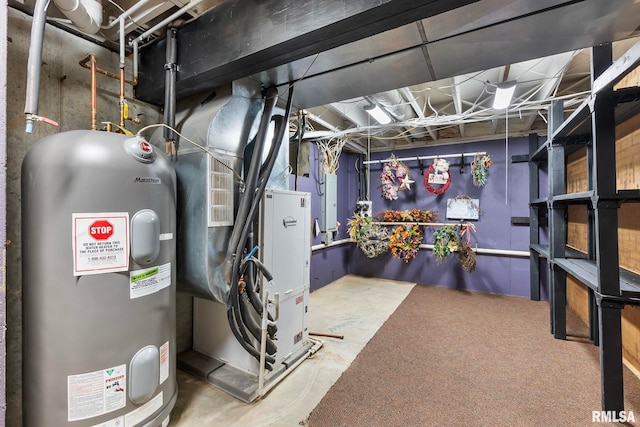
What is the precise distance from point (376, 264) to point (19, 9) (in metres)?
4.92

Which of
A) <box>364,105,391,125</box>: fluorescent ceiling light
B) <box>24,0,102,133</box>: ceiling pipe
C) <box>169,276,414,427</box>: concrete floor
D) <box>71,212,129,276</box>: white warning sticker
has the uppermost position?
<box>364,105,391,125</box>: fluorescent ceiling light

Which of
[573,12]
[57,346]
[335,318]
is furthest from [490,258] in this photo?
[57,346]

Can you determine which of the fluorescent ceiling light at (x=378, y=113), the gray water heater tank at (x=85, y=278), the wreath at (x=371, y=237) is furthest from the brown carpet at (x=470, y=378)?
the fluorescent ceiling light at (x=378, y=113)

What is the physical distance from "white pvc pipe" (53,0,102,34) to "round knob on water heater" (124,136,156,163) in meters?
0.67

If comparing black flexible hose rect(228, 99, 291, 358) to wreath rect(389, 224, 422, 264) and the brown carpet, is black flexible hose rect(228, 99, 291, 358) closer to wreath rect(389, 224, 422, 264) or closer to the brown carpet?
the brown carpet

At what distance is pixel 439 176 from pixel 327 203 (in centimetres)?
188

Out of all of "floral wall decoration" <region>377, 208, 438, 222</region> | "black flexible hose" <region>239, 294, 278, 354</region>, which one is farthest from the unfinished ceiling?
"floral wall decoration" <region>377, 208, 438, 222</region>

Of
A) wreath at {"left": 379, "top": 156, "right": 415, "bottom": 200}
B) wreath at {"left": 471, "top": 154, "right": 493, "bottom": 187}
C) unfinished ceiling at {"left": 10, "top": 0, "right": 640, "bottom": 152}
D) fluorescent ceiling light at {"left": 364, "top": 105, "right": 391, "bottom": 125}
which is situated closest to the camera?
unfinished ceiling at {"left": 10, "top": 0, "right": 640, "bottom": 152}

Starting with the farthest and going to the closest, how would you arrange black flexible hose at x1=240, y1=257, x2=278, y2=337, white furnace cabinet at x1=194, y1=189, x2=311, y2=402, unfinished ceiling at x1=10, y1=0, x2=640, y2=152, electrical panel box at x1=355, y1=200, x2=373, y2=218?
electrical panel box at x1=355, y1=200, x2=373, y2=218 → white furnace cabinet at x1=194, y1=189, x2=311, y2=402 → black flexible hose at x1=240, y1=257, x2=278, y2=337 → unfinished ceiling at x1=10, y1=0, x2=640, y2=152

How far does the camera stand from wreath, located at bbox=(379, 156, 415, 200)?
15.2 feet

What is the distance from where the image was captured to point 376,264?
504 centimetres

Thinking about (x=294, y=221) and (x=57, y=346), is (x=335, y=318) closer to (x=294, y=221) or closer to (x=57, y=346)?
(x=294, y=221)

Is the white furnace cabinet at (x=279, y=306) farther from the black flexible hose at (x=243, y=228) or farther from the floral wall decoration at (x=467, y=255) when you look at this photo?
the floral wall decoration at (x=467, y=255)

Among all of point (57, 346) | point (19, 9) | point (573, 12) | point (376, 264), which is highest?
point (19, 9)
